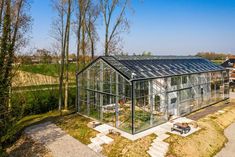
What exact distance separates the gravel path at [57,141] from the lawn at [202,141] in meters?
4.90

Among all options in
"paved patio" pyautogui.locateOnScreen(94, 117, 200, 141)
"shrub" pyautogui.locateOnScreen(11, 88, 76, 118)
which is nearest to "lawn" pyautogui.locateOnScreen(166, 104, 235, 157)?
"paved patio" pyautogui.locateOnScreen(94, 117, 200, 141)

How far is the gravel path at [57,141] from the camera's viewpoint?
36.8 feet

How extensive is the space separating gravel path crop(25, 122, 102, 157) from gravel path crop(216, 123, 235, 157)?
7929 mm

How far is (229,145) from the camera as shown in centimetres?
1322

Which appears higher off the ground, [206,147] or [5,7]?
[5,7]

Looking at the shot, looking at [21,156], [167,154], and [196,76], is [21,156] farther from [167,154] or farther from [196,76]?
[196,76]

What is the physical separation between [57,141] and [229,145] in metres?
12.0

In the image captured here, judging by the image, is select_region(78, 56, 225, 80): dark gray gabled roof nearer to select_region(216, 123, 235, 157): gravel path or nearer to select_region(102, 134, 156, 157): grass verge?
select_region(102, 134, 156, 157): grass verge

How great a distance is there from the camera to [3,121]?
9.66 m

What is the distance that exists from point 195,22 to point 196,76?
781cm

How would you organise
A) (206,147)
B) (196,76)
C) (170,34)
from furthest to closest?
(170,34), (196,76), (206,147)

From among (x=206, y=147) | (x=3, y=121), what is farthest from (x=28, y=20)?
(x=206, y=147)

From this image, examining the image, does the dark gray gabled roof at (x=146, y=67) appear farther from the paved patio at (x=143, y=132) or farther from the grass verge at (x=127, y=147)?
the grass verge at (x=127, y=147)

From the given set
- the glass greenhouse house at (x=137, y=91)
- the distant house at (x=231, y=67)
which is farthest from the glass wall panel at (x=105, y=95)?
the distant house at (x=231, y=67)
